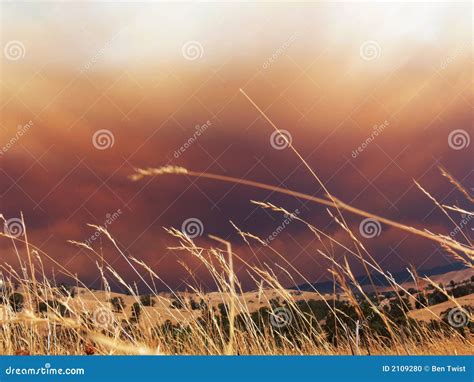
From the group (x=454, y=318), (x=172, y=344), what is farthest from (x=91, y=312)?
(x=454, y=318)

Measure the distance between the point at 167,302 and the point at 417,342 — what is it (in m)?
1.84

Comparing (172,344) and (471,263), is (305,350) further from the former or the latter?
(471,263)

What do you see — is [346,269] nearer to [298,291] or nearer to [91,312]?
[298,291]

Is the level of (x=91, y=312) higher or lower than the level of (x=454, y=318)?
higher

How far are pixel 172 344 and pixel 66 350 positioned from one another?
2.55 feet
